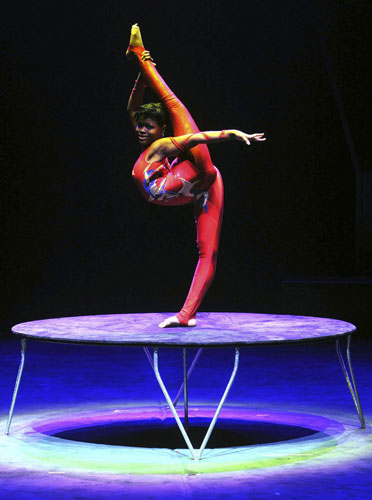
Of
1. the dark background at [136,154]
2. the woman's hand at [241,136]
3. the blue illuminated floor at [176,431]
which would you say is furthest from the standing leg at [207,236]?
the dark background at [136,154]

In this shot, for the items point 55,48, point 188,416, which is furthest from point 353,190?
point 188,416

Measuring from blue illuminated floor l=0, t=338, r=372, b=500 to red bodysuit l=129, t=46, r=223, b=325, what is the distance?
0.67m

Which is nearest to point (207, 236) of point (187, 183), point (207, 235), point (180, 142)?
point (207, 235)

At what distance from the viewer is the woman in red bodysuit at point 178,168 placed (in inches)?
166

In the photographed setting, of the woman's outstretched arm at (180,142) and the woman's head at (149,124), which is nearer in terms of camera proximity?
the woman's outstretched arm at (180,142)

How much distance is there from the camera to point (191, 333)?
3.94m

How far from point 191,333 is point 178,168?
803 millimetres

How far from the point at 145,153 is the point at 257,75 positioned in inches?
184

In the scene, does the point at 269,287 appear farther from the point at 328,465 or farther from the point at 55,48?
the point at 328,465

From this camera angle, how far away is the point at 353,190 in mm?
8711

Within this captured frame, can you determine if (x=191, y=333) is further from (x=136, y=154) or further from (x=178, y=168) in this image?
(x=136, y=154)

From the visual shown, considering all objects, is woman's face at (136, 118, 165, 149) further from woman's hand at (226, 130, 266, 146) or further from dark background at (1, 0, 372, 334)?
dark background at (1, 0, 372, 334)

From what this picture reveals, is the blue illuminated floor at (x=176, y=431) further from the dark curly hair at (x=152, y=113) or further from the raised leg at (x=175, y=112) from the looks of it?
the dark curly hair at (x=152, y=113)

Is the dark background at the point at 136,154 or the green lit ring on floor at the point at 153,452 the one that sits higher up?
the dark background at the point at 136,154
